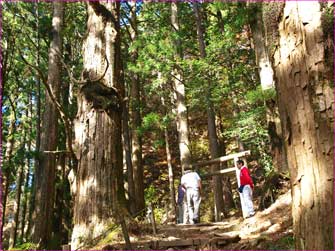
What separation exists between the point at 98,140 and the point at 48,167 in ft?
20.5

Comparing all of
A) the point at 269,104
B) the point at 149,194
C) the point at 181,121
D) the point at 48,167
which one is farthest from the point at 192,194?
the point at 149,194

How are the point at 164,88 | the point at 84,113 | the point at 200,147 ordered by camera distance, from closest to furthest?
the point at 84,113
the point at 164,88
the point at 200,147

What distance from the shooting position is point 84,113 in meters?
5.41

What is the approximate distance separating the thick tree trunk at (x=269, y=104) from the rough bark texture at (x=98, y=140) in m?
4.72

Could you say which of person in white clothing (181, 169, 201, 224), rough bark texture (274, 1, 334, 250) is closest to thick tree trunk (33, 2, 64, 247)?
person in white clothing (181, 169, 201, 224)

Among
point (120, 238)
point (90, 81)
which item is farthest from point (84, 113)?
point (120, 238)

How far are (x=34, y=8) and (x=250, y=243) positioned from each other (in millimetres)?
13682

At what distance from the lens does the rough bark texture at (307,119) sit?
224 centimetres

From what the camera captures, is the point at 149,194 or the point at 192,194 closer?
the point at 192,194

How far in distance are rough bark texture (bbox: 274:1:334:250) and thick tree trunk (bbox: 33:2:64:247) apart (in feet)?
29.1

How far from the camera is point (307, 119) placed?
92.7 inches

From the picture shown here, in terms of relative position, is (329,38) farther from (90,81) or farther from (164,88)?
(164,88)

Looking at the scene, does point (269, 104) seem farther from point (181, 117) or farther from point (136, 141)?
point (136, 141)

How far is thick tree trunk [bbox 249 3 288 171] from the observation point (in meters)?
9.52
